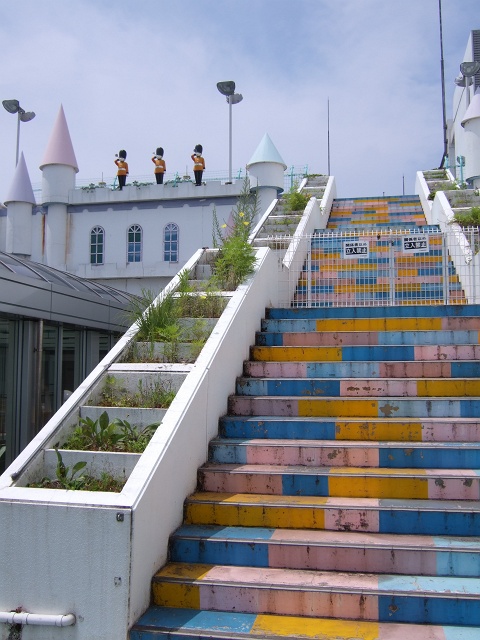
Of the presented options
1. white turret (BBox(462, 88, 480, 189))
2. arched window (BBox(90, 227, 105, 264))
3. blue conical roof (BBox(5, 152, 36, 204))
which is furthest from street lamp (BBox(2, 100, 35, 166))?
white turret (BBox(462, 88, 480, 189))

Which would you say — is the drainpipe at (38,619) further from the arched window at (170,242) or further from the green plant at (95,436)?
the arched window at (170,242)

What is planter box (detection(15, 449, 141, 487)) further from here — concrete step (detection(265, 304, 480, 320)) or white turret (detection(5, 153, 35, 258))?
white turret (detection(5, 153, 35, 258))

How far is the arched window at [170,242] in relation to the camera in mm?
20734

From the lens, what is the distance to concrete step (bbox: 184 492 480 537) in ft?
16.0

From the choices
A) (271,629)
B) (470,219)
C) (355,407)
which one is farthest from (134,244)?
(271,629)

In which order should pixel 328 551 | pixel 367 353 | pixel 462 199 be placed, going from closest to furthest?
pixel 328 551, pixel 367 353, pixel 462 199

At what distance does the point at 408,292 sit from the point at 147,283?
475 inches

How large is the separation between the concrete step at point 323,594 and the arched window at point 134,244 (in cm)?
1696

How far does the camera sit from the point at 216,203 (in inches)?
808

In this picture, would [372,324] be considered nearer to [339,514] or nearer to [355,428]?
[355,428]

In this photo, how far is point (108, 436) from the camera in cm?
535

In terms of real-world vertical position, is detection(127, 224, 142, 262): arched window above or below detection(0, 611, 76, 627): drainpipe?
above

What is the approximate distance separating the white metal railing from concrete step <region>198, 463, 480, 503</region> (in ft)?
14.2

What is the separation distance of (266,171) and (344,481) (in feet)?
53.8
